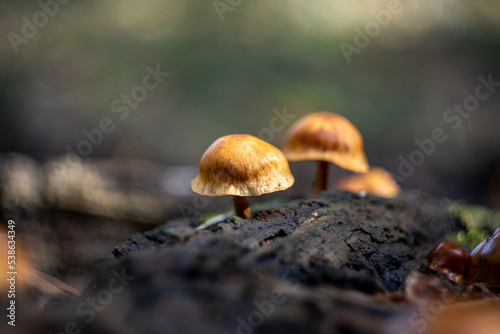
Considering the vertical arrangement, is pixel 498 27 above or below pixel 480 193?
above

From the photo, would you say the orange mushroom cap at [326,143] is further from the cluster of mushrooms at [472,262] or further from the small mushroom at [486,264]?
the small mushroom at [486,264]

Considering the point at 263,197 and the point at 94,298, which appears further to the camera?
the point at 263,197

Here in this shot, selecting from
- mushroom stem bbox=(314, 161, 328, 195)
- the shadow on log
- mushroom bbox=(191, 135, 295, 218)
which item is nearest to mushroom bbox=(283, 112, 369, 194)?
mushroom stem bbox=(314, 161, 328, 195)

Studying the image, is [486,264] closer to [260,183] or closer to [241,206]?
[260,183]

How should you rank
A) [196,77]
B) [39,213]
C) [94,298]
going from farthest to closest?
[196,77]
[39,213]
[94,298]

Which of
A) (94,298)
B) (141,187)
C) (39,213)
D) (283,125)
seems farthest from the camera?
(283,125)

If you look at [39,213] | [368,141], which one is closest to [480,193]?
[368,141]

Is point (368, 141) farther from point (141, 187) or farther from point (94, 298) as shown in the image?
point (94, 298)
